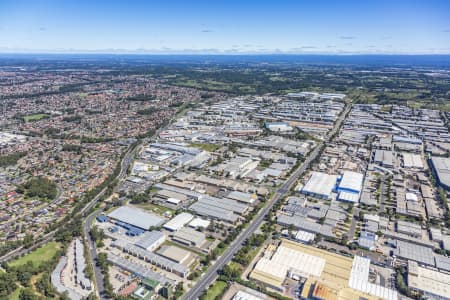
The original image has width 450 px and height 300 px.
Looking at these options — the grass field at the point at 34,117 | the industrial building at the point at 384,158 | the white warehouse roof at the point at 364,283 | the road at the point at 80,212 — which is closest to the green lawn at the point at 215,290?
the white warehouse roof at the point at 364,283

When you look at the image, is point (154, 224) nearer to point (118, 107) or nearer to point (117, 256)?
point (117, 256)

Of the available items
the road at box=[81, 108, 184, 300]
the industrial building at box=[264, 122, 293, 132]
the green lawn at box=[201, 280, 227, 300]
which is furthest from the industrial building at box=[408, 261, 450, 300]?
the industrial building at box=[264, 122, 293, 132]

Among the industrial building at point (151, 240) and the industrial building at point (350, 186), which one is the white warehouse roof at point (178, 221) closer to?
the industrial building at point (151, 240)

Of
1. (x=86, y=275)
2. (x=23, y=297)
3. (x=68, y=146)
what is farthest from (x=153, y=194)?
(x=68, y=146)

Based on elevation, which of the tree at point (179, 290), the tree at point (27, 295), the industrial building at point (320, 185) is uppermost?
the industrial building at point (320, 185)

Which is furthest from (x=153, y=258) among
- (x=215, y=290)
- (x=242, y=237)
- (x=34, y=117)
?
(x=34, y=117)

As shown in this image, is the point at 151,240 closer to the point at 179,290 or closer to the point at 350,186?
the point at 179,290

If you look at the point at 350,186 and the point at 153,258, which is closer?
the point at 153,258
